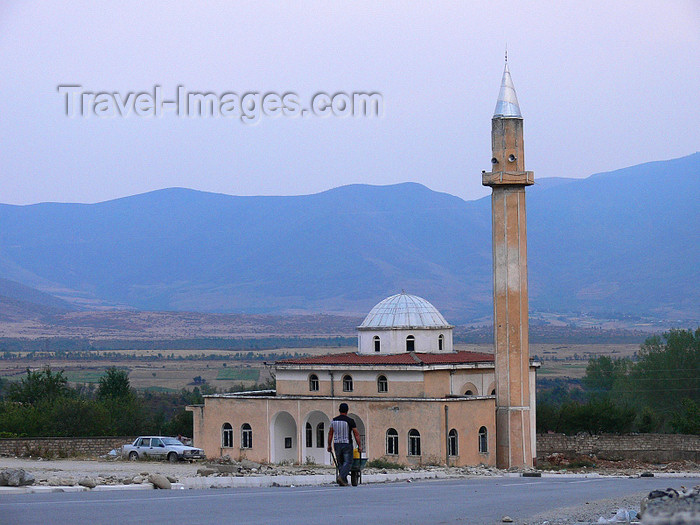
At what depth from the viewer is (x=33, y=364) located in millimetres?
139125

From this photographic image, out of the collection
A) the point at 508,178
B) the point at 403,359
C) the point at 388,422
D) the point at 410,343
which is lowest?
the point at 388,422

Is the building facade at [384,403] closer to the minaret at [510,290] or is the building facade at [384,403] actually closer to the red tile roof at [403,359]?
A: the red tile roof at [403,359]

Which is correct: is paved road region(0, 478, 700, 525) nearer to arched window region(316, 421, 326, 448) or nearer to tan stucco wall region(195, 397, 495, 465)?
tan stucco wall region(195, 397, 495, 465)

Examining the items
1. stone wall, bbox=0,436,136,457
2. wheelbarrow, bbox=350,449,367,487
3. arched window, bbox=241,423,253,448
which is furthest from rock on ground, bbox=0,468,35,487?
arched window, bbox=241,423,253,448

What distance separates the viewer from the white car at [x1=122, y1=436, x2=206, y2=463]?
127ft

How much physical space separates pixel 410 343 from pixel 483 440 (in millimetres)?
5616

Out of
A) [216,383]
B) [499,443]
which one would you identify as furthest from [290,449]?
[216,383]

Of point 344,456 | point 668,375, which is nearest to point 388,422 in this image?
point 344,456

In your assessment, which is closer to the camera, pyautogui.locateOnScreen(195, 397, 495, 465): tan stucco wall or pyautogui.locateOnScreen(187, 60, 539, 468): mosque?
pyautogui.locateOnScreen(195, 397, 495, 465): tan stucco wall

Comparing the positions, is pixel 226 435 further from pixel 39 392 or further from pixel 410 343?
pixel 39 392

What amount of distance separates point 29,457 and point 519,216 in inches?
710

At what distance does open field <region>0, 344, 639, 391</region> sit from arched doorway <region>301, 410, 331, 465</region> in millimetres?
54577

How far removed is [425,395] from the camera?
138 feet

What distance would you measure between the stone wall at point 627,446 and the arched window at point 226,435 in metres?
13.5
